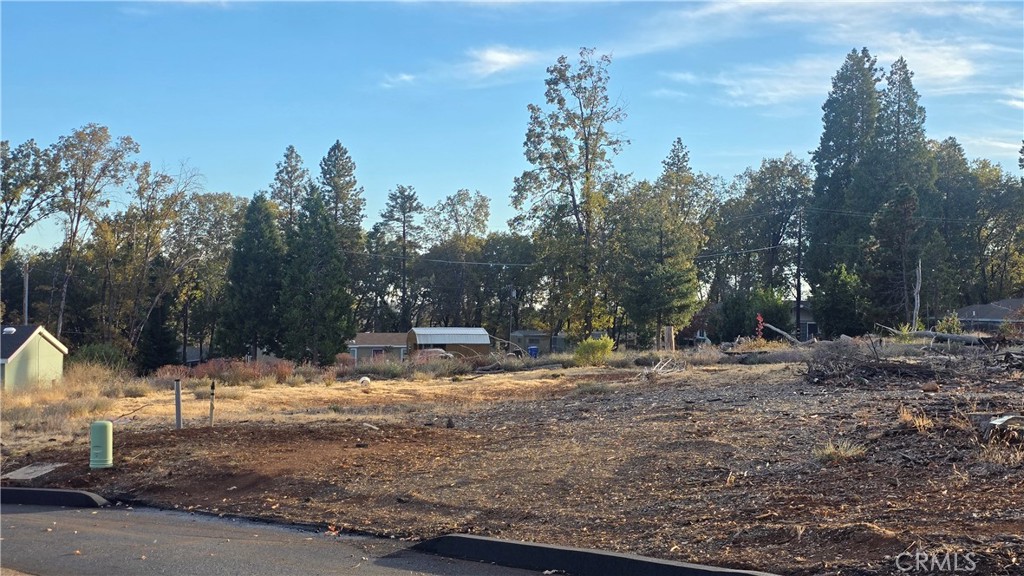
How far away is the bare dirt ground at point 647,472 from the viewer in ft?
23.9

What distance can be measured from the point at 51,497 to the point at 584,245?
45.2 m

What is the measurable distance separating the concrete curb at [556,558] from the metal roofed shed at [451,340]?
50848mm

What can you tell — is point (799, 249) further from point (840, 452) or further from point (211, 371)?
point (840, 452)

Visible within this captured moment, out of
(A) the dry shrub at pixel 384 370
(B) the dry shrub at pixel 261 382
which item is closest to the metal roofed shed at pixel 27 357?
(B) the dry shrub at pixel 261 382

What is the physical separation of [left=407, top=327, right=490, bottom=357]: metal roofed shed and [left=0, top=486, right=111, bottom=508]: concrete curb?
152ft

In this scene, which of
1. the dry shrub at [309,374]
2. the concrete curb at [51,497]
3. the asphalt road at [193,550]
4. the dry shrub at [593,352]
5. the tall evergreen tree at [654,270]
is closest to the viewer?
the asphalt road at [193,550]

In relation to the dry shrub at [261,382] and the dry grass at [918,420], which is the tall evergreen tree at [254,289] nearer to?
the dry shrub at [261,382]

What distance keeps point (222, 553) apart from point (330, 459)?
4411mm

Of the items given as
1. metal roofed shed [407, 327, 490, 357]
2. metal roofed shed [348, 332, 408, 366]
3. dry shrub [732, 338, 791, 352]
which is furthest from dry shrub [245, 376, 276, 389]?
metal roofed shed [348, 332, 408, 366]

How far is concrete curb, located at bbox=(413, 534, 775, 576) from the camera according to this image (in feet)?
22.6

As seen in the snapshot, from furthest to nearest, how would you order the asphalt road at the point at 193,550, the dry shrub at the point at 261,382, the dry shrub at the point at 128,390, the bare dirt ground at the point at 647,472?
1. the dry shrub at the point at 261,382
2. the dry shrub at the point at 128,390
3. the asphalt road at the point at 193,550
4. the bare dirt ground at the point at 647,472

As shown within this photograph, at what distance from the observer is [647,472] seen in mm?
10484

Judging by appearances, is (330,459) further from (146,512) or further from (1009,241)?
(1009,241)

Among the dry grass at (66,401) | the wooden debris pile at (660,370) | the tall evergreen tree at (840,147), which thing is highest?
the tall evergreen tree at (840,147)
